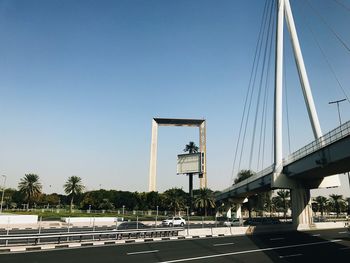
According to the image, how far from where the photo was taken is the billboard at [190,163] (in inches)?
3666

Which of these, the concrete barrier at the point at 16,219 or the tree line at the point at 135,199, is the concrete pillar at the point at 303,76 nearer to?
the concrete barrier at the point at 16,219

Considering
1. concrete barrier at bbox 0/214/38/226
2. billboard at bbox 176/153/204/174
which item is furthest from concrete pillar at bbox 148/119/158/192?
concrete barrier at bbox 0/214/38/226

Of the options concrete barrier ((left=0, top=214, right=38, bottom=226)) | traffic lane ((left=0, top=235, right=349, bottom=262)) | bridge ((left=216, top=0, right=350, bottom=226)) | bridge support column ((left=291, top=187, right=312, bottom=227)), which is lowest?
traffic lane ((left=0, top=235, right=349, bottom=262))

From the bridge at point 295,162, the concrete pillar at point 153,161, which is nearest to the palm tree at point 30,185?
the concrete pillar at point 153,161

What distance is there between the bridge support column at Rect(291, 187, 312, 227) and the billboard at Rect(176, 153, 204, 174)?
4848 centimetres

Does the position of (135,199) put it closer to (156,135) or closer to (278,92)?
(156,135)

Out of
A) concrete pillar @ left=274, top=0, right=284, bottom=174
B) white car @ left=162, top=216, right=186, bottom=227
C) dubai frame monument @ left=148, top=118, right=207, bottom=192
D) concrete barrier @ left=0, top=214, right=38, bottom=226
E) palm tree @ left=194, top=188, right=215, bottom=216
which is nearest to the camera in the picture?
concrete pillar @ left=274, top=0, right=284, bottom=174

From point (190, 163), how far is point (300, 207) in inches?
2048

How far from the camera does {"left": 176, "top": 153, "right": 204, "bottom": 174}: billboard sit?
9312 centimetres

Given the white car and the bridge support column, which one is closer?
the bridge support column

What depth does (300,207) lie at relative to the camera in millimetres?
44000

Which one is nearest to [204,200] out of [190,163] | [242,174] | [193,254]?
[190,163]

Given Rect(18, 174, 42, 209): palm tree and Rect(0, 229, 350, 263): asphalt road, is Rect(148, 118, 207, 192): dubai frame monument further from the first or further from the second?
Rect(0, 229, 350, 263): asphalt road

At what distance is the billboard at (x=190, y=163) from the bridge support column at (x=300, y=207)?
48483 mm
